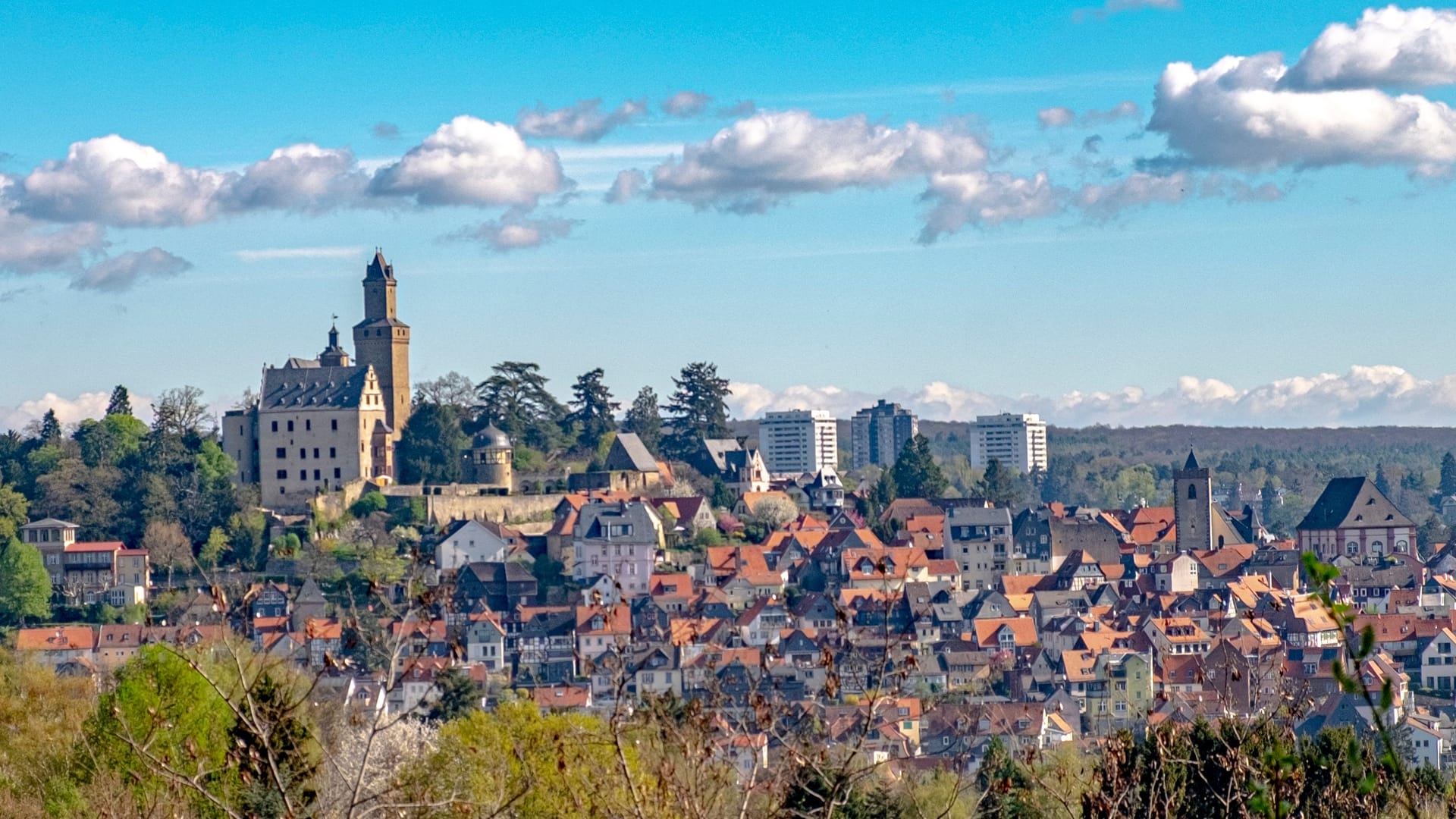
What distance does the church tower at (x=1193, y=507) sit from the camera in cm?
7906

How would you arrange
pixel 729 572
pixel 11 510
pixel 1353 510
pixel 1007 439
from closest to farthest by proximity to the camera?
pixel 11 510, pixel 729 572, pixel 1353 510, pixel 1007 439

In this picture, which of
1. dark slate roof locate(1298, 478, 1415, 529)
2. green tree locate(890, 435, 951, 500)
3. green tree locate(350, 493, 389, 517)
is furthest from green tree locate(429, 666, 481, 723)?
dark slate roof locate(1298, 478, 1415, 529)

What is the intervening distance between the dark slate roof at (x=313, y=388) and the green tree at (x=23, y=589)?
8141mm

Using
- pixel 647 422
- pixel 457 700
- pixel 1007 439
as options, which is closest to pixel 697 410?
pixel 647 422

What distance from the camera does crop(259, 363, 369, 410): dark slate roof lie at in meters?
63.0

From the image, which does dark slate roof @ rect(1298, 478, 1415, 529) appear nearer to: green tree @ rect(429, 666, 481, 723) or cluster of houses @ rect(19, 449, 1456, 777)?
cluster of houses @ rect(19, 449, 1456, 777)

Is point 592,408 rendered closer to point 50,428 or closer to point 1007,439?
point 50,428

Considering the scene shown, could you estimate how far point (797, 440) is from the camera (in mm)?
144875

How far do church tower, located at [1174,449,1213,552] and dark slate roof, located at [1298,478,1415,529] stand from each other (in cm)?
340

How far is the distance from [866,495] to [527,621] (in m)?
20.7

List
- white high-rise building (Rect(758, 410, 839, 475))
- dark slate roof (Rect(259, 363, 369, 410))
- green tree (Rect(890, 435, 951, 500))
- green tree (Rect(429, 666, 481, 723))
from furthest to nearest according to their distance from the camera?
white high-rise building (Rect(758, 410, 839, 475)), green tree (Rect(890, 435, 951, 500)), dark slate roof (Rect(259, 363, 369, 410)), green tree (Rect(429, 666, 481, 723))

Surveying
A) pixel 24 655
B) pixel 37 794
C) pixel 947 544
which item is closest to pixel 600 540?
pixel 947 544

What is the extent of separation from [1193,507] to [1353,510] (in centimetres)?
565

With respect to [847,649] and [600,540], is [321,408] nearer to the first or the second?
[600,540]
